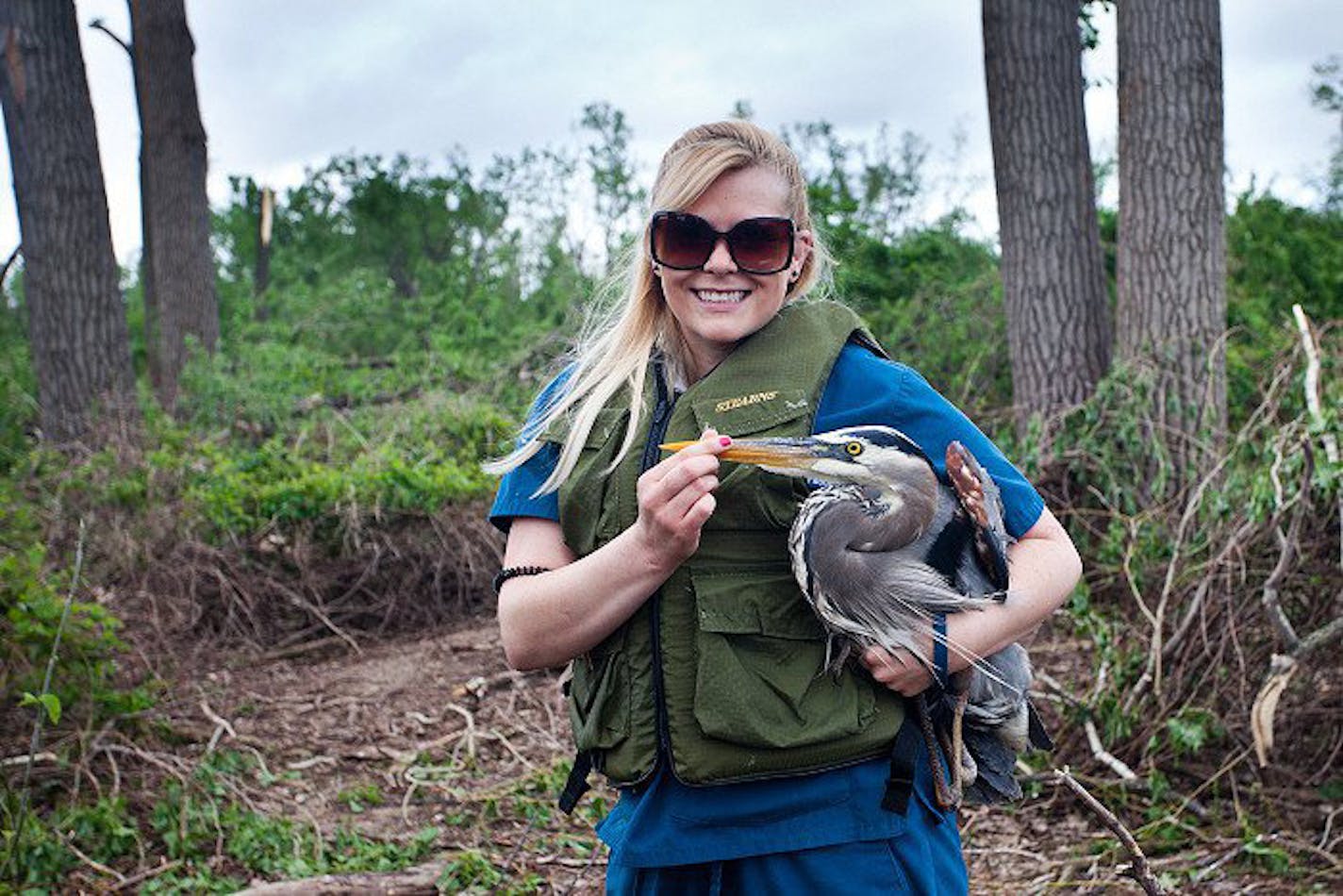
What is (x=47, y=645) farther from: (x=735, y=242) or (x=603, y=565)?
(x=735, y=242)

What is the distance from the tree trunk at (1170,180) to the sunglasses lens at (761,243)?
490cm

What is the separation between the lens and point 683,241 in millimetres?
2391

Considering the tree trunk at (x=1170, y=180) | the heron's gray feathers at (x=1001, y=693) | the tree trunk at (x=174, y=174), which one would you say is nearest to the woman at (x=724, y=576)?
the heron's gray feathers at (x=1001, y=693)

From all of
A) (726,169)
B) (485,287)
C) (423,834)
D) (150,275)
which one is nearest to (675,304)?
(726,169)

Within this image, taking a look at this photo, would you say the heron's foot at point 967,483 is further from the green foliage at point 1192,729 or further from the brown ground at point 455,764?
the green foliage at point 1192,729

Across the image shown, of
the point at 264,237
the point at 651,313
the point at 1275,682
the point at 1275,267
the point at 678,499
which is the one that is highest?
the point at 264,237

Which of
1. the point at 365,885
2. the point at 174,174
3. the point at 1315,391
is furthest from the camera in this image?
the point at 174,174

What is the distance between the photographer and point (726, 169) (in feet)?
7.88

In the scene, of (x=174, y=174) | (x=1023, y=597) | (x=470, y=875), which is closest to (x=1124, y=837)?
(x=1023, y=597)

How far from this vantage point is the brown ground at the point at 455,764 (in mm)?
4516

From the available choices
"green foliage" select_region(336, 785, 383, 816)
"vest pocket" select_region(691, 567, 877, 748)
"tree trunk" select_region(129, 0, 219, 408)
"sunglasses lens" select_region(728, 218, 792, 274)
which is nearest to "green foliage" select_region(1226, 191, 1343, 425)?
"green foliage" select_region(336, 785, 383, 816)

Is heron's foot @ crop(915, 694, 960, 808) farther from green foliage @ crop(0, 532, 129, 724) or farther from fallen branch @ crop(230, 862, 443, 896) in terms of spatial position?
green foliage @ crop(0, 532, 129, 724)

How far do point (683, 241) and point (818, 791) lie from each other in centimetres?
91

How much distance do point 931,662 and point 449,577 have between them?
5.27 meters
